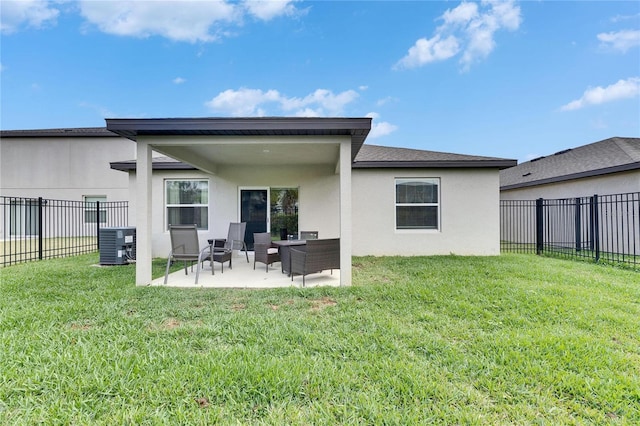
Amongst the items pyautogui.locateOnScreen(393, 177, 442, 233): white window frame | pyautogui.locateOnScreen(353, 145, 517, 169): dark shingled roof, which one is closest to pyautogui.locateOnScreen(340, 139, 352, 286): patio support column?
pyautogui.locateOnScreen(353, 145, 517, 169): dark shingled roof

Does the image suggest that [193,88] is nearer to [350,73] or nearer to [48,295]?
[350,73]

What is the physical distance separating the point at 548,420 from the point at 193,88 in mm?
18110

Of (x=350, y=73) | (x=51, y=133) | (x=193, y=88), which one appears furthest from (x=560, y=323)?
(x=51, y=133)

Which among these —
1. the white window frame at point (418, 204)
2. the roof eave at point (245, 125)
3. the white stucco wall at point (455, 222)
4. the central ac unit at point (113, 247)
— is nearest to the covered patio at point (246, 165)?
the roof eave at point (245, 125)

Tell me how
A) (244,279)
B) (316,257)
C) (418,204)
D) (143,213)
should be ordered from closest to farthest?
(143,213)
(316,257)
(244,279)
(418,204)

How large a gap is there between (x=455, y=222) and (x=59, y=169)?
21.7 metres

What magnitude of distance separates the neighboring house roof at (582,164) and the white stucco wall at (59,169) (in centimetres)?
2201

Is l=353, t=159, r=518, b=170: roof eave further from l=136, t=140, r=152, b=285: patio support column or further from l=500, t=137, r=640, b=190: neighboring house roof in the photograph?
l=136, t=140, r=152, b=285: patio support column

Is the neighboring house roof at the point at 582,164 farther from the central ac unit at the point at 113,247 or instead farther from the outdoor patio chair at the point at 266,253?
the central ac unit at the point at 113,247

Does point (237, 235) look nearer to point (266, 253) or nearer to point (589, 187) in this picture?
point (266, 253)

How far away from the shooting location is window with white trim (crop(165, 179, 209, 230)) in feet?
30.3

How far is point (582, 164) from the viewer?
11.7 m

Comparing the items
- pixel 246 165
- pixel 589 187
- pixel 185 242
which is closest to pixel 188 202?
pixel 246 165

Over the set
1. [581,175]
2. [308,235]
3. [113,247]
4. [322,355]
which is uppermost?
[581,175]
